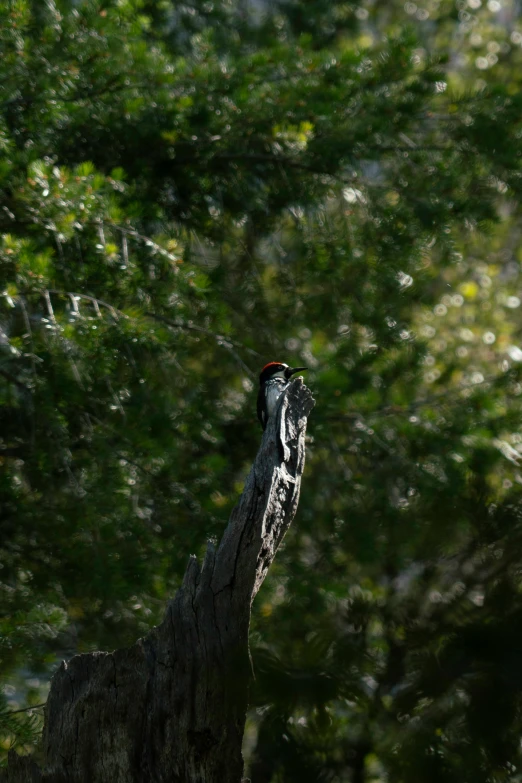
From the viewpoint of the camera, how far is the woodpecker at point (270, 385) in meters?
5.18

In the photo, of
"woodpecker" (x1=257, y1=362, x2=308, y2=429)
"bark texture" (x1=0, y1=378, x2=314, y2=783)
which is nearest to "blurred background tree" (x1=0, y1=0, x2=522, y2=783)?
"woodpecker" (x1=257, y1=362, x2=308, y2=429)

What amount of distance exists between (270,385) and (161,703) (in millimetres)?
2744

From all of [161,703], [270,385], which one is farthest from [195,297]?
[161,703]

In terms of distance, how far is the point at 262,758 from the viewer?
132cm

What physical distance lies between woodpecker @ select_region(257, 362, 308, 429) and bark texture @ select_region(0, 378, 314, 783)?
2.11 m

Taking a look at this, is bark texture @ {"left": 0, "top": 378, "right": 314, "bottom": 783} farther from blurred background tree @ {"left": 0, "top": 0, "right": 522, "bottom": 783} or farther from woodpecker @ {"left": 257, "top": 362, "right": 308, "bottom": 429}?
woodpecker @ {"left": 257, "top": 362, "right": 308, "bottom": 429}

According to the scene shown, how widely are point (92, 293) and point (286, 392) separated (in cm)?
211

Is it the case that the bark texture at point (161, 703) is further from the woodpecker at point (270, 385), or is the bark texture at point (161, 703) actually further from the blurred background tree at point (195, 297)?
the woodpecker at point (270, 385)

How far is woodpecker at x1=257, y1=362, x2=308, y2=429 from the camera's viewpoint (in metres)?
5.18

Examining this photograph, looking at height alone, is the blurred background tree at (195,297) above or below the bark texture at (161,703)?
above

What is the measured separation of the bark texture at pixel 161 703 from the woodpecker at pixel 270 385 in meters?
2.11

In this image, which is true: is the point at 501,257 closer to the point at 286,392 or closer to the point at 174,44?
the point at 174,44

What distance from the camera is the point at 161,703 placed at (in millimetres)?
2854

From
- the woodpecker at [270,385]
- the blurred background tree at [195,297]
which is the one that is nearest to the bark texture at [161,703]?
the blurred background tree at [195,297]
